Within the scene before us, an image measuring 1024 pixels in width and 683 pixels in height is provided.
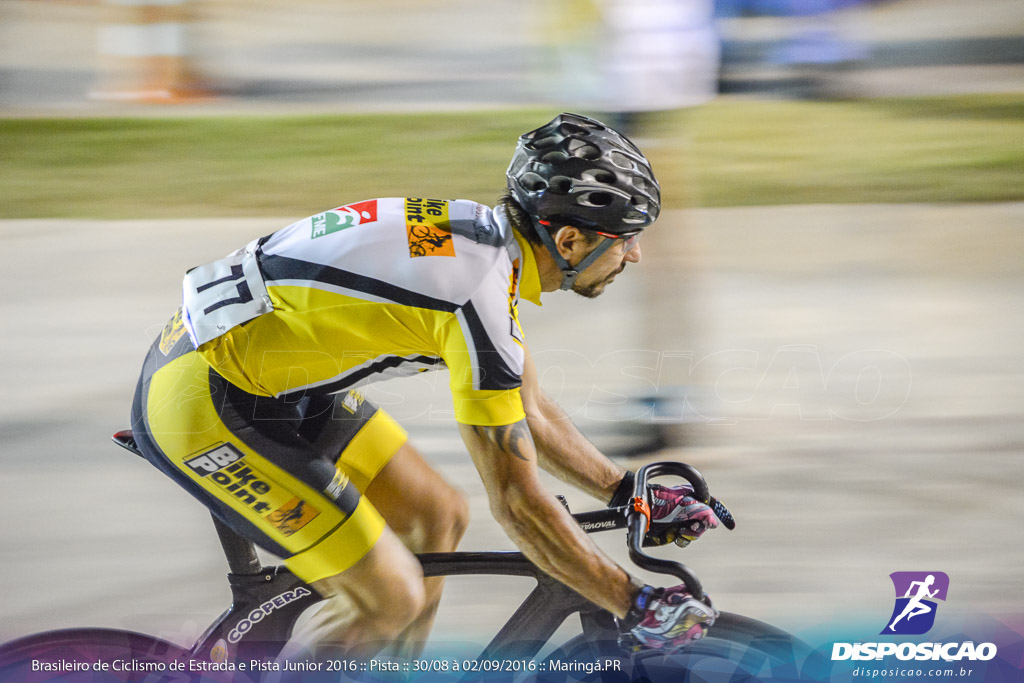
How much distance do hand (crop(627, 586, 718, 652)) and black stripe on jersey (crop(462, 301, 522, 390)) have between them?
428 mm

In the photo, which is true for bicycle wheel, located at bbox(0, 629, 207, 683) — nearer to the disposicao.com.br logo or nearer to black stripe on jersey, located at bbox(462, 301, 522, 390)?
black stripe on jersey, located at bbox(462, 301, 522, 390)

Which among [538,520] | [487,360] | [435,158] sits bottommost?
[538,520]

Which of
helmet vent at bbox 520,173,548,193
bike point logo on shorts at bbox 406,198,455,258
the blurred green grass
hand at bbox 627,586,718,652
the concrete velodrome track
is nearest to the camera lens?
hand at bbox 627,586,718,652

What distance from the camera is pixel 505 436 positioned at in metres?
1.78

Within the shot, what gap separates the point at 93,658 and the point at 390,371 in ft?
2.79

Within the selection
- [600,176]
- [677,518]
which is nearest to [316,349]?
[600,176]

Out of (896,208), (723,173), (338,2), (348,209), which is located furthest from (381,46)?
(348,209)

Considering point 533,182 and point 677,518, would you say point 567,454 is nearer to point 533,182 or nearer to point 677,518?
Result: point 677,518

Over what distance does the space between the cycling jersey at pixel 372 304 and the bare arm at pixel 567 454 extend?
233 millimetres

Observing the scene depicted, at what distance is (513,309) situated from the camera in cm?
189

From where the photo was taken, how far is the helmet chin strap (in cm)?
198

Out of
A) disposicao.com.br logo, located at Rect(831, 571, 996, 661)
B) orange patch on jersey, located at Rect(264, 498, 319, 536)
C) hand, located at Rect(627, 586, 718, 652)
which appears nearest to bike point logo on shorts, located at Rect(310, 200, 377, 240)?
orange patch on jersey, located at Rect(264, 498, 319, 536)

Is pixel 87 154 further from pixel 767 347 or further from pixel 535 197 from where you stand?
pixel 535 197

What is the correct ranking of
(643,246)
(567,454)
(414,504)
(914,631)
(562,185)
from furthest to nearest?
(643,246) → (914,631) → (414,504) → (567,454) → (562,185)
